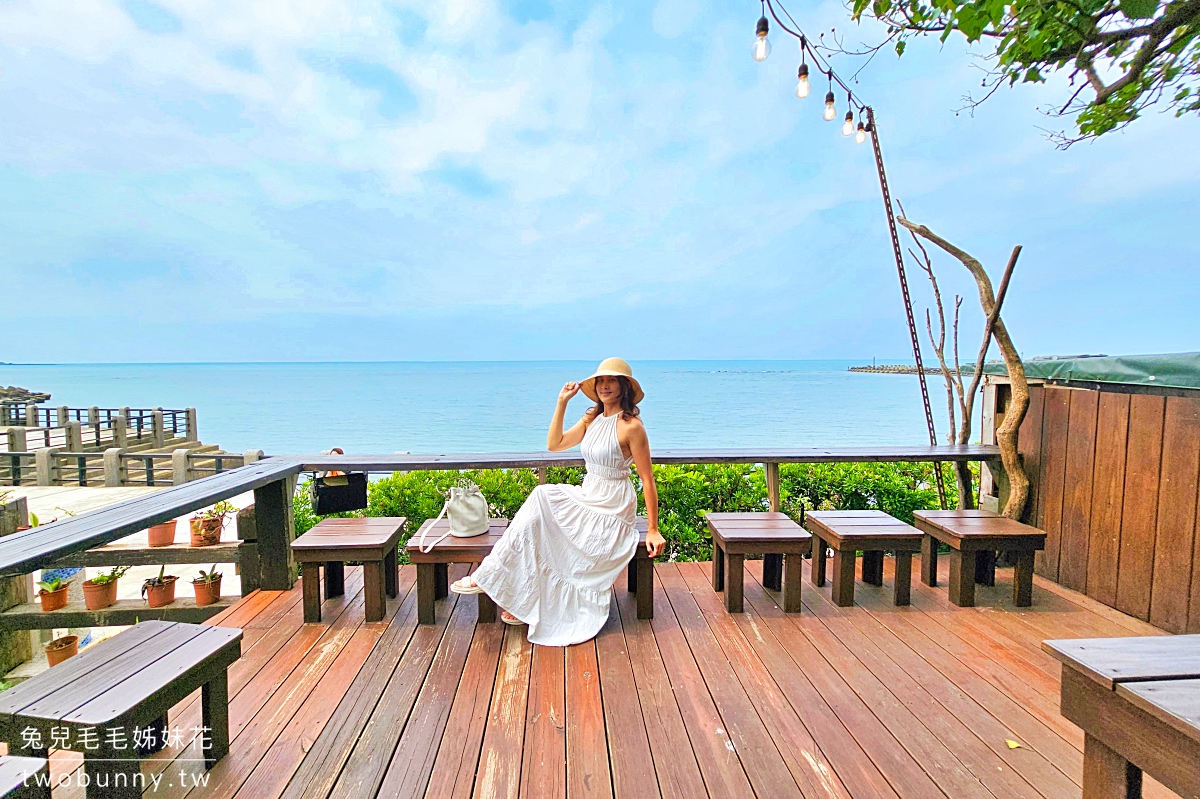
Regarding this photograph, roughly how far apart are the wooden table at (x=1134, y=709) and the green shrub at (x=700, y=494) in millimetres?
2896

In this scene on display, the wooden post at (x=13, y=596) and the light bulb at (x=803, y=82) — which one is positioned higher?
the light bulb at (x=803, y=82)

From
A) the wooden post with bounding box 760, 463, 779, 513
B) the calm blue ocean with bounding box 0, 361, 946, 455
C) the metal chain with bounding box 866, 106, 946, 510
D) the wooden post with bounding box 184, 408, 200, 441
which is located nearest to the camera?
the wooden post with bounding box 760, 463, 779, 513

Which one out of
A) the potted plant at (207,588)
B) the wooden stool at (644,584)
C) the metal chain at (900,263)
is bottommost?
the potted plant at (207,588)

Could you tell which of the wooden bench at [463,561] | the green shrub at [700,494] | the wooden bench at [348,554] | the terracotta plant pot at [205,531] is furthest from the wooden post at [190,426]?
the wooden bench at [463,561]

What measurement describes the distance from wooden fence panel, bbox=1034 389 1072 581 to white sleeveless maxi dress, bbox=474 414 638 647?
2.82 metres

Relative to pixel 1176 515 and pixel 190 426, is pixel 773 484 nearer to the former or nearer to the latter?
pixel 1176 515

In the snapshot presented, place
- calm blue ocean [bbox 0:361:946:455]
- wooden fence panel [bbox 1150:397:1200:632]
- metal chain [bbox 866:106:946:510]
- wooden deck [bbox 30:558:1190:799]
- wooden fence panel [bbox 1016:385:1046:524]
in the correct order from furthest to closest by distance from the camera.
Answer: calm blue ocean [bbox 0:361:946:455] < metal chain [bbox 866:106:946:510] < wooden fence panel [bbox 1016:385:1046:524] < wooden fence panel [bbox 1150:397:1200:632] < wooden deck [bbox 30:558:1190:799]

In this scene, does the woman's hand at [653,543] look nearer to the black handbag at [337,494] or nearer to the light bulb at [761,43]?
the black handbag at [337,494]

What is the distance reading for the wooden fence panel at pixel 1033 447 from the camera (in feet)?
11.6

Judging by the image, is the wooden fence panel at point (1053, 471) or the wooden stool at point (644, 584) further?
the wooden fence panel at point (1053, 471)

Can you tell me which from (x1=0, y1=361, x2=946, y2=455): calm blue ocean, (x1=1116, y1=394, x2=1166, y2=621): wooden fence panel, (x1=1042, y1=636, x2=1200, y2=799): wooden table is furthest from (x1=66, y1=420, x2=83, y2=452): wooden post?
(x1=1116, y1=394, x2=1166, y2=621): wooden fence panel

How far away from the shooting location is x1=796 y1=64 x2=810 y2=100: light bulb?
3.21 meters

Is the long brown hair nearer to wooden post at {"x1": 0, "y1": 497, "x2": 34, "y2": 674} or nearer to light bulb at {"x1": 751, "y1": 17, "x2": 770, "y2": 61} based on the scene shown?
light bulb at {"x1": 751, "y1": 17, "x2": 770, "y2": 61}

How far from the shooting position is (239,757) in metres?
1.74
